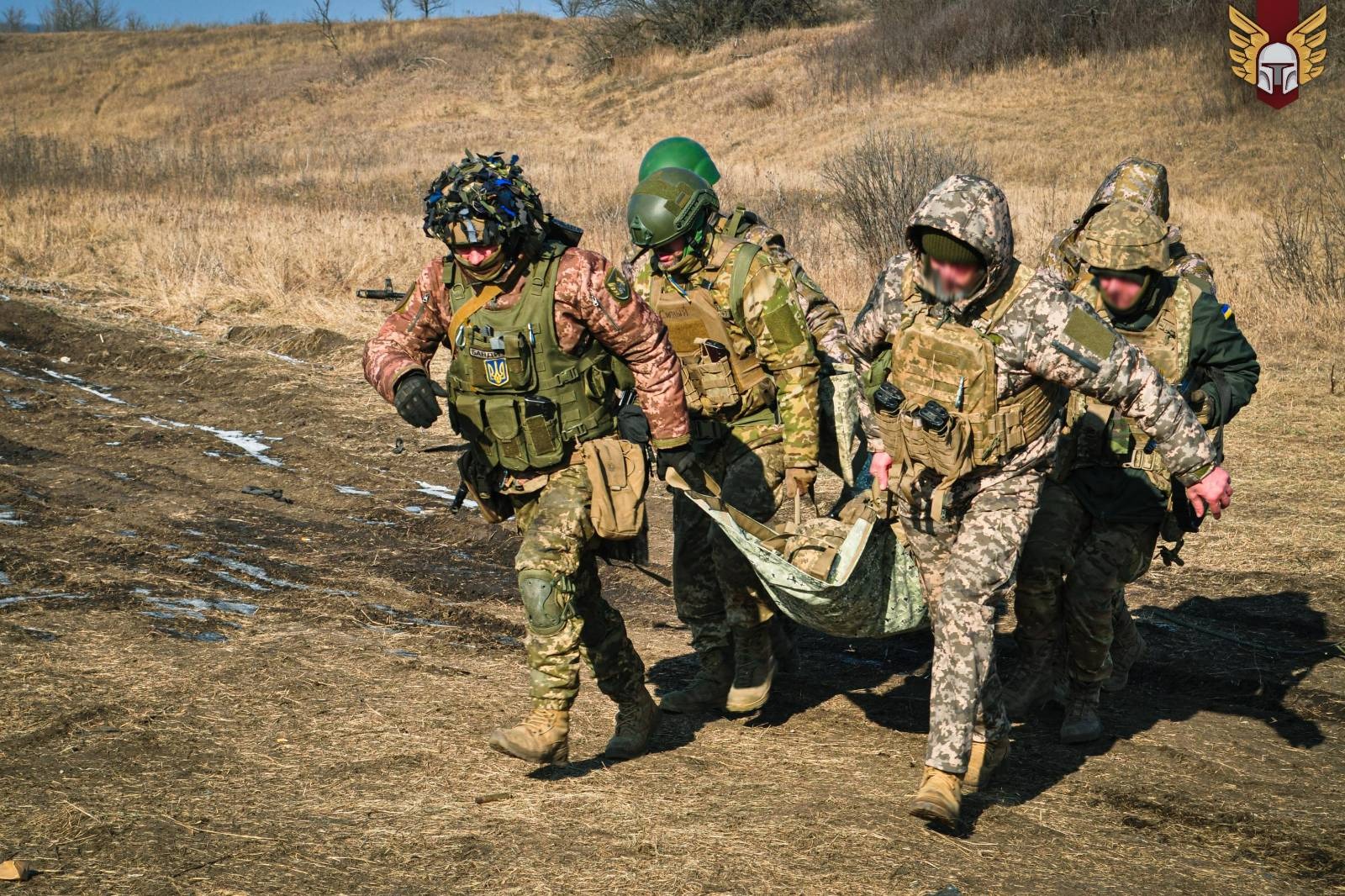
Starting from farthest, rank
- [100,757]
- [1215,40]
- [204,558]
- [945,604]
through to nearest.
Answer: [1215,40], [204,558], [100,757], [945,604]

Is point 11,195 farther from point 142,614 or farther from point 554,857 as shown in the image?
point 554,857

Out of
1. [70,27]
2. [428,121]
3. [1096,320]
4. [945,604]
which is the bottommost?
[945,604]

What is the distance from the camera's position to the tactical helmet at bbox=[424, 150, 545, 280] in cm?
466

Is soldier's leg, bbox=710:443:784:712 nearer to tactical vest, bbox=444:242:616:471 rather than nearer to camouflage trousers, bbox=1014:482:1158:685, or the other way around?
tactical vest, bbox=444:242:616:471

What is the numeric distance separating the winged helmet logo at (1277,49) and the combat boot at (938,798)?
87.7 feet

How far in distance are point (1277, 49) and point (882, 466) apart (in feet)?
95.8

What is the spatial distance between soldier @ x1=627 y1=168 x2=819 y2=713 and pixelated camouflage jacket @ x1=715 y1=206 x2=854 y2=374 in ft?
0.25

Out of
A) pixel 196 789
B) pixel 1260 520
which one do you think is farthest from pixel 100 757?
pixel 1260 520

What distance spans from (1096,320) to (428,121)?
1620 inches

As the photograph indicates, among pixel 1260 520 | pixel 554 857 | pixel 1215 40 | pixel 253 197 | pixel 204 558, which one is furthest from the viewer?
pixel 1215 40

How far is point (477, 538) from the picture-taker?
886cm

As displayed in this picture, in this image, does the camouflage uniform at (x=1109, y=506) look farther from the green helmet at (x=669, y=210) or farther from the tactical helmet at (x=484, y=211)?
the tactical helmet at (x=484, y=211)

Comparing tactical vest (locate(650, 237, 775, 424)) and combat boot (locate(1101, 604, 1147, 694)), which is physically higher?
tactical vest (locate(650, 237, 775, 424))

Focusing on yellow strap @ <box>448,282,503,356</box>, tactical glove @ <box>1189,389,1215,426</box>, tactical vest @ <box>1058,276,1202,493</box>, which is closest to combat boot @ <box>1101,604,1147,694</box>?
tactical vest @ <box>1058,276,1202,493</box>
